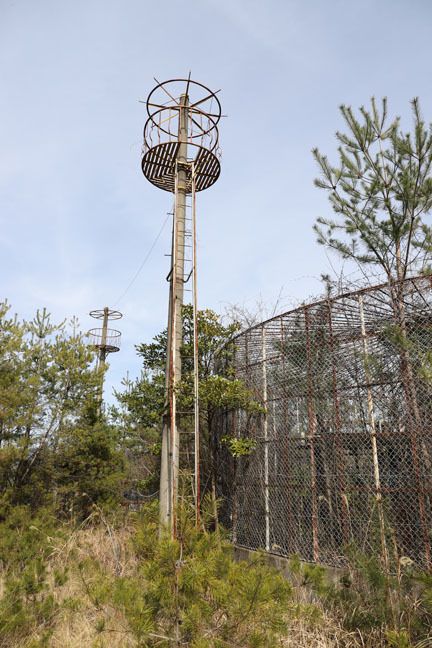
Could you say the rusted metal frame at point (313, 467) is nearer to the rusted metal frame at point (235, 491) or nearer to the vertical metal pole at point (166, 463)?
the rusted metal frame at point (235, 491)

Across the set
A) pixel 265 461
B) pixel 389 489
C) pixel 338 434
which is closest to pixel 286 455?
pixel 265 461

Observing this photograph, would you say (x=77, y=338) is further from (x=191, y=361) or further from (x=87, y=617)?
(x=87, y=617)

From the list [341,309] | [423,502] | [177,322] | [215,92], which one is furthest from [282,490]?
[215,92]

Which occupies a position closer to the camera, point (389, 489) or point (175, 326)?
point (389, 489)

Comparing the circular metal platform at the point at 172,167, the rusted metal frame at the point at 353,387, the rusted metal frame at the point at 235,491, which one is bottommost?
the rusted metal frame at the point at 235,491

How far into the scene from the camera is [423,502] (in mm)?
6121

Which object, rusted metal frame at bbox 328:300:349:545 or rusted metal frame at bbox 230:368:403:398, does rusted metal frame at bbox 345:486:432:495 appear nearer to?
rusted metal frame at bbox 328:300:349:545

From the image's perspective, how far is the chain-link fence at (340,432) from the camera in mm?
6332

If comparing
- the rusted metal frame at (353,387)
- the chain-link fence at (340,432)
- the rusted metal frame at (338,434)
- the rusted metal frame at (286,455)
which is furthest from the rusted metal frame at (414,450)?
the rusted metal frame at (286,455)

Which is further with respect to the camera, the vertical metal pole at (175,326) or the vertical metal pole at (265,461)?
the vertical metal pole at (175,326)

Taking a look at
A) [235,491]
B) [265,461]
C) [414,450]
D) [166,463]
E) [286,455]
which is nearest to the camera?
[414,450]

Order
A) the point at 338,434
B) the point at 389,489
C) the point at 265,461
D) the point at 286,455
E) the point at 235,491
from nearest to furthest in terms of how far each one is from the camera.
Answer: the point at 389,489, the point at 338,434, the point at 286,455, the point at 265,461, the point at 235,491

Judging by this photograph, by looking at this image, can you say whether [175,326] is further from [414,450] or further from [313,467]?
[414,450]

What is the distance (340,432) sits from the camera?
A: 7.08 m
